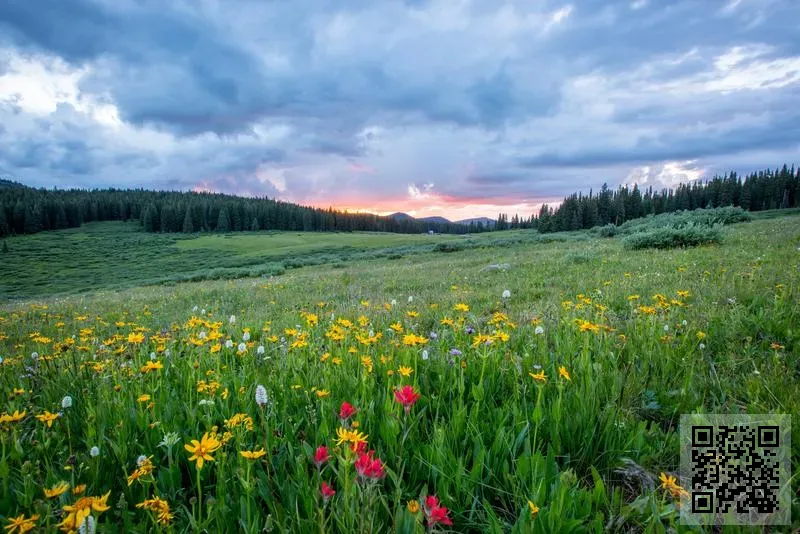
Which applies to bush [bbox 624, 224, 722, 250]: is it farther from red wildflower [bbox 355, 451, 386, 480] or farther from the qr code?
red wildflower [bbox 355, 451, 386, 480]

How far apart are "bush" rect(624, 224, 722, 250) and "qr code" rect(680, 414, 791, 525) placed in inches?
586

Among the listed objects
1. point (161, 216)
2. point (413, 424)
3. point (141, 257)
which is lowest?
point (141, 257)

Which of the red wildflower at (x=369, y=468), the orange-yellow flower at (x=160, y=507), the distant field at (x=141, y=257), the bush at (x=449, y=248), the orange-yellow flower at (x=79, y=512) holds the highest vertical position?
the red wildflower at (x=369, y=468)

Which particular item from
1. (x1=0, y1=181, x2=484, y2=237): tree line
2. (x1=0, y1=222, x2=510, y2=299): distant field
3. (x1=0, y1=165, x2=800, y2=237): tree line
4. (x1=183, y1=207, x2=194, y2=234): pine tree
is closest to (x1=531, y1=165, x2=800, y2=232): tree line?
(x1=0, y1=165, x2=800, y2=237): tree line

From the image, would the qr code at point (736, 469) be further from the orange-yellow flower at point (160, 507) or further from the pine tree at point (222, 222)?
the pine tree at point (222, 222)

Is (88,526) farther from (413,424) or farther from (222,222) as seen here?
(222,222)

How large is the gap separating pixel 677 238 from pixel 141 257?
88336mm

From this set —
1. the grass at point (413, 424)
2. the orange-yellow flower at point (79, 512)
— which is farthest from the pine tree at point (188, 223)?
the orange-yellow flower at point (79, 512)

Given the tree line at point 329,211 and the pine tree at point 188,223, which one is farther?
the pine tree at point 188,223

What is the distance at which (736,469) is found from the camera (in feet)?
6.33

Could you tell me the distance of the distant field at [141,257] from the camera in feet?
155

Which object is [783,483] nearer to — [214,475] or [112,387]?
[214,475]

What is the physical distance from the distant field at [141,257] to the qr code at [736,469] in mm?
32708

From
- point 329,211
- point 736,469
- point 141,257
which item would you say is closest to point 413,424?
point 736,469
